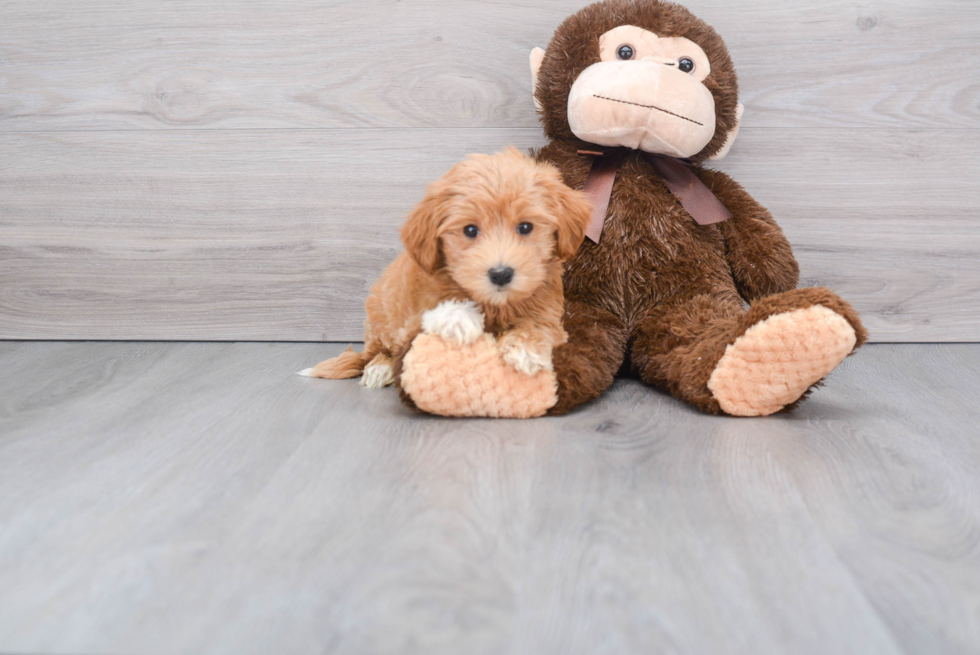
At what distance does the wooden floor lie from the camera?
51cm

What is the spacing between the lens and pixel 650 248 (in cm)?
108

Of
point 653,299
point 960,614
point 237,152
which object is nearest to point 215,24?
point 237,152

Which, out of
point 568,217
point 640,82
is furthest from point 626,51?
point 568,217

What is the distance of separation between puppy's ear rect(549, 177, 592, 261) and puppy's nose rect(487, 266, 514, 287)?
9cm

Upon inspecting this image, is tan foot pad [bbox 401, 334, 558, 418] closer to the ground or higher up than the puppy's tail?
higher up

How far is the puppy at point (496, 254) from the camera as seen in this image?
0.89m

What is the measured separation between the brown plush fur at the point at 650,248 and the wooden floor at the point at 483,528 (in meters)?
0.11

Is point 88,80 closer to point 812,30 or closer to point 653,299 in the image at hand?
point 653,299

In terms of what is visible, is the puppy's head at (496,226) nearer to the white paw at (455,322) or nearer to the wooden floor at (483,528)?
the white paw at (455,322)

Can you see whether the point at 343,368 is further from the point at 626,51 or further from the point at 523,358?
the point at 626,51

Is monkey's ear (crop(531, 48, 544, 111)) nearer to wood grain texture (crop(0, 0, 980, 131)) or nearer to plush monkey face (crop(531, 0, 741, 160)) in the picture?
plush monkey face (crop(531, 0, 741, 160))

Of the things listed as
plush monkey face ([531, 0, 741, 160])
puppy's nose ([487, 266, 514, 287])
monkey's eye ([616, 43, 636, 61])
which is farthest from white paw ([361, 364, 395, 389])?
monkey's eye ([616, 43, 636, 61])

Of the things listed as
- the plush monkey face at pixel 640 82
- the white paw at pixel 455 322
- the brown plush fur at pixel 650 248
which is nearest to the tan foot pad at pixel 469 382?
the white paw at pixel 455 322

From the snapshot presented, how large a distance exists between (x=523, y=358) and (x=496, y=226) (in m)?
0.16
